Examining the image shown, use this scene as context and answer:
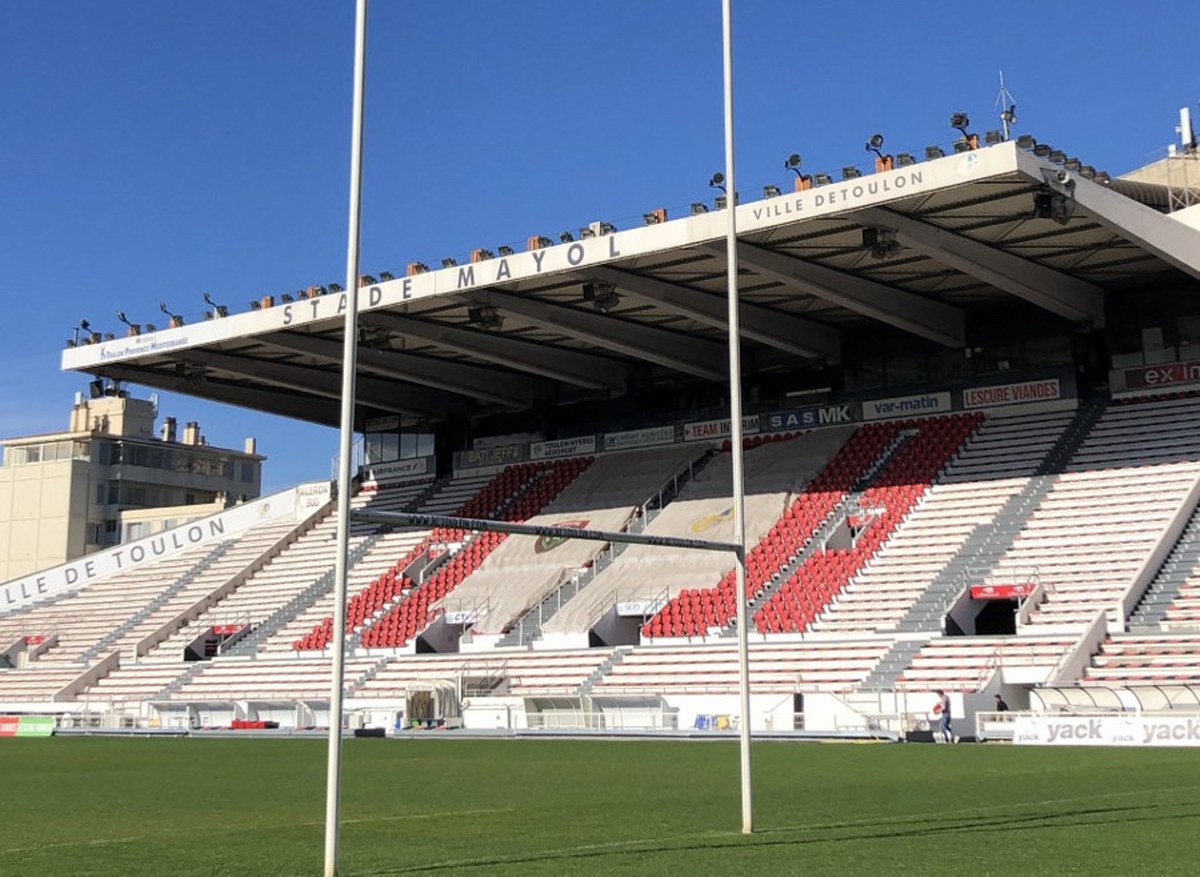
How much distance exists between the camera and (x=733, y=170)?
498 inches

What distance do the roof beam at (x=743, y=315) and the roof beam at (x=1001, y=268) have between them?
6316mm

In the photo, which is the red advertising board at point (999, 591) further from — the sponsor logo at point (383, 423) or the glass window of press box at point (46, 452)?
the glass window of press box at point (46, 452)

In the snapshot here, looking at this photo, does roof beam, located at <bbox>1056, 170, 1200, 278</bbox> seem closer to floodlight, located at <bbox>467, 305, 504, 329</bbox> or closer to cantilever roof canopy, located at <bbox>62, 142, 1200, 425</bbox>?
cantilever roof canopy, located at <bbox>62, 142, 1200, 425</bbox>

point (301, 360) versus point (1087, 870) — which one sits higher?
point (301, 360)

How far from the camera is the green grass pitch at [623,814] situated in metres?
9.58

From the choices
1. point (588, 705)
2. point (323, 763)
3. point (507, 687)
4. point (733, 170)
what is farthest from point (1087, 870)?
point (507, 687)

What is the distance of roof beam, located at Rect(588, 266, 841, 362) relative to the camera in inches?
1410

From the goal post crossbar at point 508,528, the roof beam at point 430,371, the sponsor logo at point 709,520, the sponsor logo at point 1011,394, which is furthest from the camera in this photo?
the roof beam at point 430,371

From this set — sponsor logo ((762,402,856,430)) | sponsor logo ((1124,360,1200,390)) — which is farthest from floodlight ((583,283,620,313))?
sponsor logo ((1124,360,1200,390))

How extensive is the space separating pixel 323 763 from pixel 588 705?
10.6 meters

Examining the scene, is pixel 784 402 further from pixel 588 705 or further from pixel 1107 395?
pixel 588 705

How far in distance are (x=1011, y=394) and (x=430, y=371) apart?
17.9 meters

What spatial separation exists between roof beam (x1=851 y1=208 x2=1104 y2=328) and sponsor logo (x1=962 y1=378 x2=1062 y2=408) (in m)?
2.12

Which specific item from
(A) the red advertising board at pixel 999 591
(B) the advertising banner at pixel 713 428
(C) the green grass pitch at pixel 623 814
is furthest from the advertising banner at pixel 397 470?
(C) the green grass pitch at pixel 623 814
